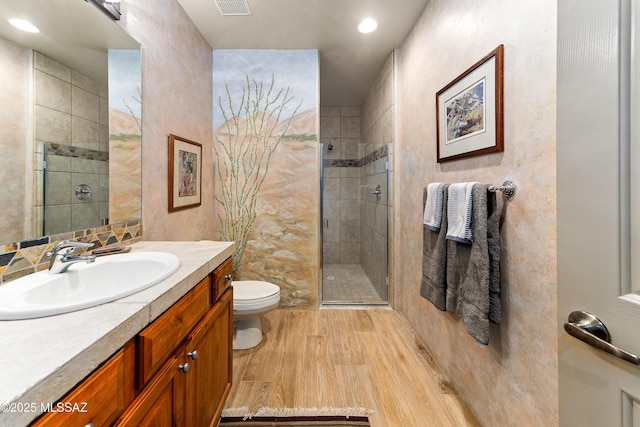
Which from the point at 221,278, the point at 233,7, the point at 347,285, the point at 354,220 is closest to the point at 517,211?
the point at 221,278

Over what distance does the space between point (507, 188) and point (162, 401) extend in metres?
1.42

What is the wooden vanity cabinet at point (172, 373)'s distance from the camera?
0.56m

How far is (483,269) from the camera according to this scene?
116 cm

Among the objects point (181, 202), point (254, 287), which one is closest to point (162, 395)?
point (254, 287)

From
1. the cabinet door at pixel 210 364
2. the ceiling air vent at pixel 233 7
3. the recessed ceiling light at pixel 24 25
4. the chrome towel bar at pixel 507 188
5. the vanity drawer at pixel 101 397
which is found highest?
the ceiling air vent at pixel 233 7

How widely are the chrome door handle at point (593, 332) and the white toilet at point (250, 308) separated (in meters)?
1.66

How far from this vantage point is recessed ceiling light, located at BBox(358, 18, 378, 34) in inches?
83.1

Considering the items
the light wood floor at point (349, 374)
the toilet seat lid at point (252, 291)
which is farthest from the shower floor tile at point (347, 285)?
the toilet seat lid at point (252, 291)

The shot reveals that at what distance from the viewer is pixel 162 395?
777 millimetres

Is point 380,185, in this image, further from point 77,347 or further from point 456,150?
point 77,347

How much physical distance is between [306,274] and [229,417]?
1.34 m

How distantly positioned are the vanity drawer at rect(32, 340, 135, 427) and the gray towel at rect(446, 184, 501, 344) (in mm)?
1239

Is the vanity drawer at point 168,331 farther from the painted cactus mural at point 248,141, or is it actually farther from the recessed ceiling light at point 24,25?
the painted cactus mural at point 248,141

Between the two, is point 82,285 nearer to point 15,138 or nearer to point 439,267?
point 15,138
